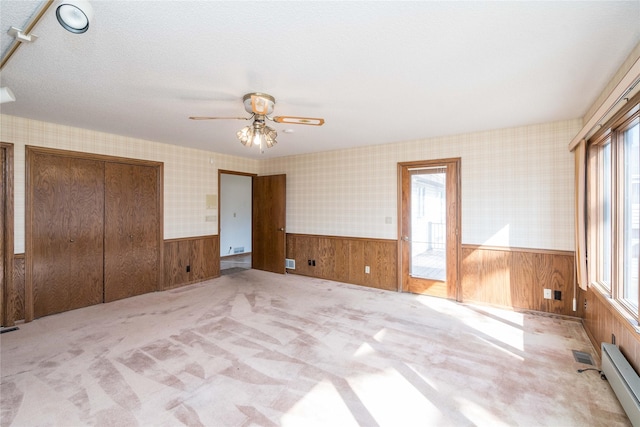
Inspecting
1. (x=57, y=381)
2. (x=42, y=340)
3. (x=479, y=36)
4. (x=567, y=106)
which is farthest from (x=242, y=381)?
(x=567, y=106)

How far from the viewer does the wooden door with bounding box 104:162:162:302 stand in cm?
422

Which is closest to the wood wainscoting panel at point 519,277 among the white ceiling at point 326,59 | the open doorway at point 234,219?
the white ceiling at point 326,59

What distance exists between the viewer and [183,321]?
3.44 m

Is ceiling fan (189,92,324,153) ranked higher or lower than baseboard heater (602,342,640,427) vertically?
higher

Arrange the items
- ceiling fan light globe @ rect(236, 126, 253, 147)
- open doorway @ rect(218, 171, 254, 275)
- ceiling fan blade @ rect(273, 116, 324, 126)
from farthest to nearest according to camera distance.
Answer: open doorway @ rect(218, 171, 254, 275) → ceiling fan light globe @ rect(236, 126, 253, 147) → ceiling fan blade @ rect(273, 116, 324, 126)

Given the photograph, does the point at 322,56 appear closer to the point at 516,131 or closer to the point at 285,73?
the point at 285,73

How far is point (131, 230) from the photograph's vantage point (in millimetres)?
4422

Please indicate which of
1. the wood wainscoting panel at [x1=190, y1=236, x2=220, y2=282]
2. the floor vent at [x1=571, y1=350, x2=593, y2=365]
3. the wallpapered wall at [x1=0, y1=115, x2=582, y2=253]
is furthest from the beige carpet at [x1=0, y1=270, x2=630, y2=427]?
the wood wainscoting panel at [x1=190, y1=236, x2=220, y2=282]

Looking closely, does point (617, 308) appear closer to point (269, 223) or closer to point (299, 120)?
point (299, 120)

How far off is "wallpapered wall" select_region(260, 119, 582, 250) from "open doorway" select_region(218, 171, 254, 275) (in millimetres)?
2906

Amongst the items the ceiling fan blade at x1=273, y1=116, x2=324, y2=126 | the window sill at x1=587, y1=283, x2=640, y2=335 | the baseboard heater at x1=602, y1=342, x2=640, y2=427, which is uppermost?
the ceiling fan blade at x1=273, y1=116, x2=324, y2=126

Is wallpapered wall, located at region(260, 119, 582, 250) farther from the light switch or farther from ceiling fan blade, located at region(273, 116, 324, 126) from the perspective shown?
ceiling fan blade, located at region(273, 116, 324, 126)

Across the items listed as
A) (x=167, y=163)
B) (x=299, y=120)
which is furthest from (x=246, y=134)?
(x=167, y=163)

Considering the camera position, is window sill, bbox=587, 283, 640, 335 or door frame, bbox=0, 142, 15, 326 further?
door frame, bbox=0, 142, 15, 326
